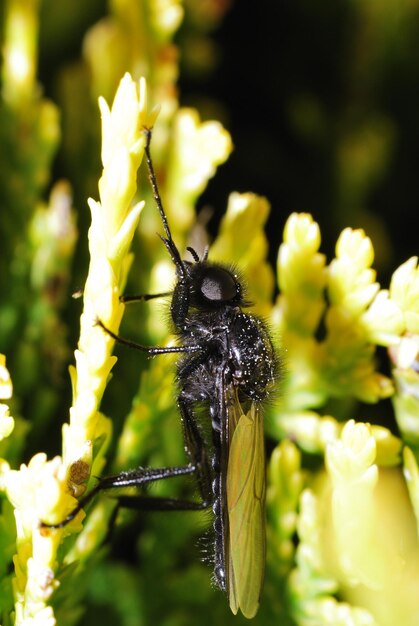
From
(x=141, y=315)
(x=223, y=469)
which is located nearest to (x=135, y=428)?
(x=223, y=469)

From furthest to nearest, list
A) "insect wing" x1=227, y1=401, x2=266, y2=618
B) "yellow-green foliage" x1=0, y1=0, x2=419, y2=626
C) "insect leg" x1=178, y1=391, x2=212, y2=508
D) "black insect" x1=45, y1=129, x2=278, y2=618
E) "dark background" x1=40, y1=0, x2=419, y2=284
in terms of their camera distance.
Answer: "dark background" x1=40, y1=0, x2=419, y2=284, "insect leg" x1=178, y1=391, x2=212, y2=508, "black insect" x1=45, y1=129, x2=278, y2=618, "insect wing" x1=227, y1=401, x2=266, y2=618, "yellow-green foliage" x1=0, y1=0, x2=419, y2=626

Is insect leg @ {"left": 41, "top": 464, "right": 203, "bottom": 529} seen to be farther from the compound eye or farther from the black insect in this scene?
the compound eye

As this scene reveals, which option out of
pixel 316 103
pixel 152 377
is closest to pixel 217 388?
pixel 152 377

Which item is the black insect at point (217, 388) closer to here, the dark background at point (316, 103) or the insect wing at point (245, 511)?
the insect wing at point (245, 511)

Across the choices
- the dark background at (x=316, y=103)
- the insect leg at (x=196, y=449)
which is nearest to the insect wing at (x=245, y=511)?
the insect leg at (x=196, y=449)

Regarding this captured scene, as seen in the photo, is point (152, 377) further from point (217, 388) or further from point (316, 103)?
point (316, 103)

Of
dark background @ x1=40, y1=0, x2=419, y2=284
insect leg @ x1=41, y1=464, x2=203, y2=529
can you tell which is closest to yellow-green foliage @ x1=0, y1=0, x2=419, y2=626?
insect leg @ x1=41, y1=464, x2=203, y2=529
